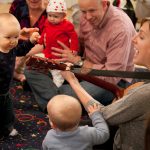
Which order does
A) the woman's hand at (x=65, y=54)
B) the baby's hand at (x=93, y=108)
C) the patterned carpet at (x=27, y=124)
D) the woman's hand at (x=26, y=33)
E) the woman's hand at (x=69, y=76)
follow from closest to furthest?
the baby's hand at (x=93, y=108) < the woman's hand at (x=69, y=76) < the patterned carpet at (x=27, y=124) < the woman's hand at (x=26, y=33) < the woman's hand at (x=65, y=54)

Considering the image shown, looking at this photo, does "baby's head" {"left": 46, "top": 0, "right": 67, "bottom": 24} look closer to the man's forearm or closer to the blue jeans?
the blue jeans

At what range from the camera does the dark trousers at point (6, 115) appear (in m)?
2.01

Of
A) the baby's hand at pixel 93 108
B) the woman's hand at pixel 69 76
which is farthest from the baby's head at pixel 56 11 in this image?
the baby's hand at pixel 93 108

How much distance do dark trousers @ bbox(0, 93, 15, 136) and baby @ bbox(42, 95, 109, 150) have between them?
25.9 inches

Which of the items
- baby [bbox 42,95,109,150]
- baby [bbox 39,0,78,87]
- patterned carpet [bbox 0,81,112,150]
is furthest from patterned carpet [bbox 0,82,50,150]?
baby [bbox 42,95,109,150]

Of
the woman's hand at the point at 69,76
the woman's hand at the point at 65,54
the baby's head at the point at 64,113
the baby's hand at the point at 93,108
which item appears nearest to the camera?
the baby's head at the point at 64,113

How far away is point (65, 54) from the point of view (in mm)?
2348

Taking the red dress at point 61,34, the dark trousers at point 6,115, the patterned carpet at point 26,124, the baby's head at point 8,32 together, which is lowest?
the patterned carpet at point 26,124

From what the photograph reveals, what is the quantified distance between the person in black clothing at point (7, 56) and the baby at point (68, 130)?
0.59 metres

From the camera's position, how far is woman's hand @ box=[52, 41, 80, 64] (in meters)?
2.32

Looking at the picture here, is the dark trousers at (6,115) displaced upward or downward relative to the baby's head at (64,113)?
downward

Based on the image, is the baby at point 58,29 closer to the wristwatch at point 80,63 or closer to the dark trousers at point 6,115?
the wristwatch at point 80,63

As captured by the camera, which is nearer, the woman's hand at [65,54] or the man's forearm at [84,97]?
the man's forearm at [84,97]

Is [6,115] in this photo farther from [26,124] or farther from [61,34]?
[61,34]
